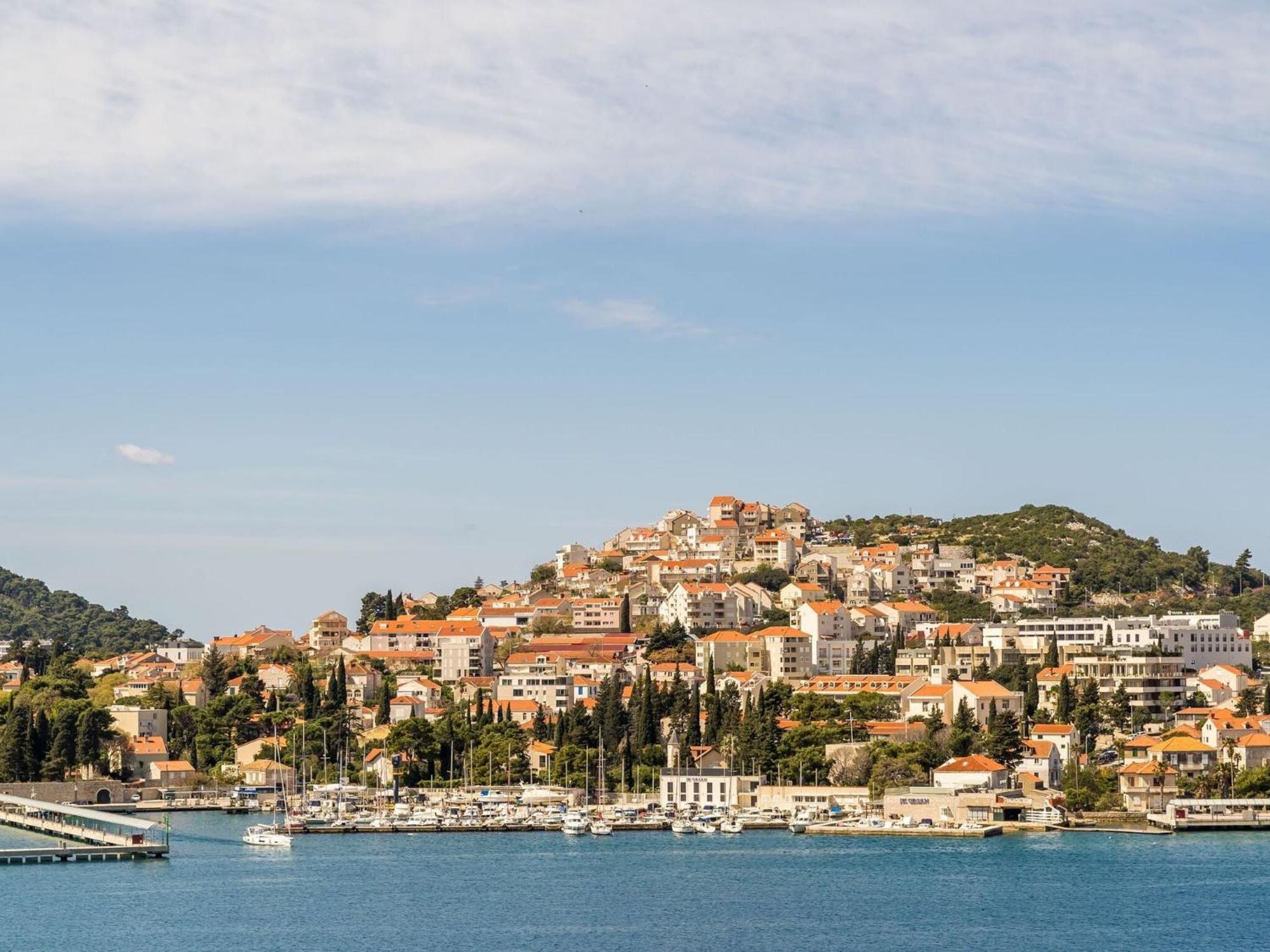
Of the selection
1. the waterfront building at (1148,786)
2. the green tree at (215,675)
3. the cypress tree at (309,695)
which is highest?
the green tree at (215,675)

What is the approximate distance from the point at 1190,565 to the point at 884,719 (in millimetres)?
36226

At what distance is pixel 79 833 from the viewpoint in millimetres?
66500

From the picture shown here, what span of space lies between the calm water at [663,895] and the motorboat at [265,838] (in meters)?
0.57

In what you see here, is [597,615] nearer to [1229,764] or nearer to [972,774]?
[972,774]

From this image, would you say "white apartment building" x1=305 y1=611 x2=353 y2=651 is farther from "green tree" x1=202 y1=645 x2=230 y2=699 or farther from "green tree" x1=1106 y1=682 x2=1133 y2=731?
"green tree" x1=1106 y1=682 x2=1133 y2=731

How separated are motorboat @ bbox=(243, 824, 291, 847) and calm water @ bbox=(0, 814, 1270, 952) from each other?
1.87 ft

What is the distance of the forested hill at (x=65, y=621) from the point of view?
155m

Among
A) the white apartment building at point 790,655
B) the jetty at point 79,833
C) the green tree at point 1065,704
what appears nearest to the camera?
the jetty at point 79,833

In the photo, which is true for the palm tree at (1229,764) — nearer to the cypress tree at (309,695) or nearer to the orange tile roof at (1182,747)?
the orange tile roof at (1182,747)

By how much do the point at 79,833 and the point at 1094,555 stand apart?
2321 inches

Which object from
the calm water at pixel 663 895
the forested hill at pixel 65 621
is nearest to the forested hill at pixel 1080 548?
the calm water at pixel 663 895

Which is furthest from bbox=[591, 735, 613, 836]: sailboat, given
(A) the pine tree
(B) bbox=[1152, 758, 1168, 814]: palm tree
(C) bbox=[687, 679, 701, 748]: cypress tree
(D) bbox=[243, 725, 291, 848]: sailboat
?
(A) the pine tree

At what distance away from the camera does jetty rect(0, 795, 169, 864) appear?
63.5 m

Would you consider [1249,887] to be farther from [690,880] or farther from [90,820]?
[90,820]
